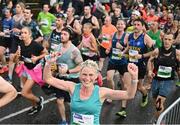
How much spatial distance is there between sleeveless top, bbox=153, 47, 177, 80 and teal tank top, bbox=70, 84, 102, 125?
8.95 ft

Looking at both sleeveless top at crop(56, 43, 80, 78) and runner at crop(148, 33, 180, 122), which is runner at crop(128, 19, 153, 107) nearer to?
runner at crop(148, 33, 180, 122)

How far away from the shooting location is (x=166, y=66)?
23.0 feet

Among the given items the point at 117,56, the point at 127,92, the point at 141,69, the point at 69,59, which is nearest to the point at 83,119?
the point at 127,92

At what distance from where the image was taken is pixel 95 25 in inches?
403

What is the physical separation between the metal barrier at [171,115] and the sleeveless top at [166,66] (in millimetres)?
1042

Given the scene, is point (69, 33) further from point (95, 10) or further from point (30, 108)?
point (95, 10)

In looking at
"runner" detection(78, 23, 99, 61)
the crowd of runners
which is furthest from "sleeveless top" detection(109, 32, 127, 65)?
"runner" detection(78, 23, 99, 61)

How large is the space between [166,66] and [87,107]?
290cm

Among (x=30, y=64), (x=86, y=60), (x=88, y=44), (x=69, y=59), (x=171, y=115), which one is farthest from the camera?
(x=88, y=44)

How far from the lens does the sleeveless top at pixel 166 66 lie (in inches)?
276

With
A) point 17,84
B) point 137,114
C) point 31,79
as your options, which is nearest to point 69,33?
point 31,79

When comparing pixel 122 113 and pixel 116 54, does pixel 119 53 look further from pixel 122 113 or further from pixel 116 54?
pixel 122 113

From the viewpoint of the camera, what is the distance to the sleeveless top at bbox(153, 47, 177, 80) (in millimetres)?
7008

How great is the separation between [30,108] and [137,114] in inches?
77.8
